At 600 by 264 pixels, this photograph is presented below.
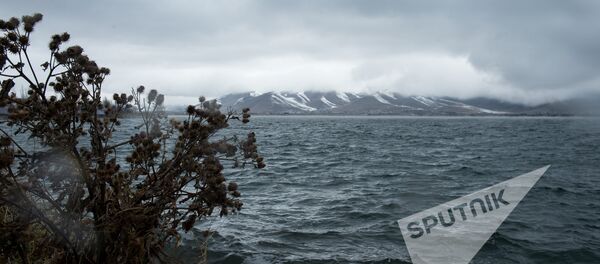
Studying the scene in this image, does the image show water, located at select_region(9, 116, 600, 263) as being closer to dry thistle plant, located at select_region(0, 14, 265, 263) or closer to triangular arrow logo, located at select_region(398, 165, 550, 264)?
triangular arrow logo, located at select_region(398, 165, 550, 264)

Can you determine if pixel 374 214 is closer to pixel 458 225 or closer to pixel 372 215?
pixel 372 215

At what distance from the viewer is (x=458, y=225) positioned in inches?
461

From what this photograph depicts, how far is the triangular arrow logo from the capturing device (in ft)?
31.3

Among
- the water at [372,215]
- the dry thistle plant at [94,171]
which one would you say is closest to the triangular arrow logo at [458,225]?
the water at [372,215]

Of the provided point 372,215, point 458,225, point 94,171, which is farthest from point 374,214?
point 94,171

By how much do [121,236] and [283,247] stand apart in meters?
5.13

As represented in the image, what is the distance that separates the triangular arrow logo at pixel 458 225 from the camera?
954cm

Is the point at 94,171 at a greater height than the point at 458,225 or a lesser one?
greater

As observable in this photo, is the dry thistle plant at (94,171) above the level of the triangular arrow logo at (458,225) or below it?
above

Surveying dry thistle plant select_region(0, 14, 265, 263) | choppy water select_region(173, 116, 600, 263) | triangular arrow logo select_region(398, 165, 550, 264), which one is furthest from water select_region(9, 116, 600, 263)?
dry thistle plant select_region(0, 14, 265, 263)

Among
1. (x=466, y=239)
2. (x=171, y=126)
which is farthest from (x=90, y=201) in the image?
(x=466, y=239)

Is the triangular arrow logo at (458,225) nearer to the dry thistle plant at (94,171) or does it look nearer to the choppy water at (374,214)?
the choppy water at (374,214)

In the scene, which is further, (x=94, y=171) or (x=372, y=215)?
(x=372, y=215)

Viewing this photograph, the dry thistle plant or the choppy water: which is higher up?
the dry thistle plant
